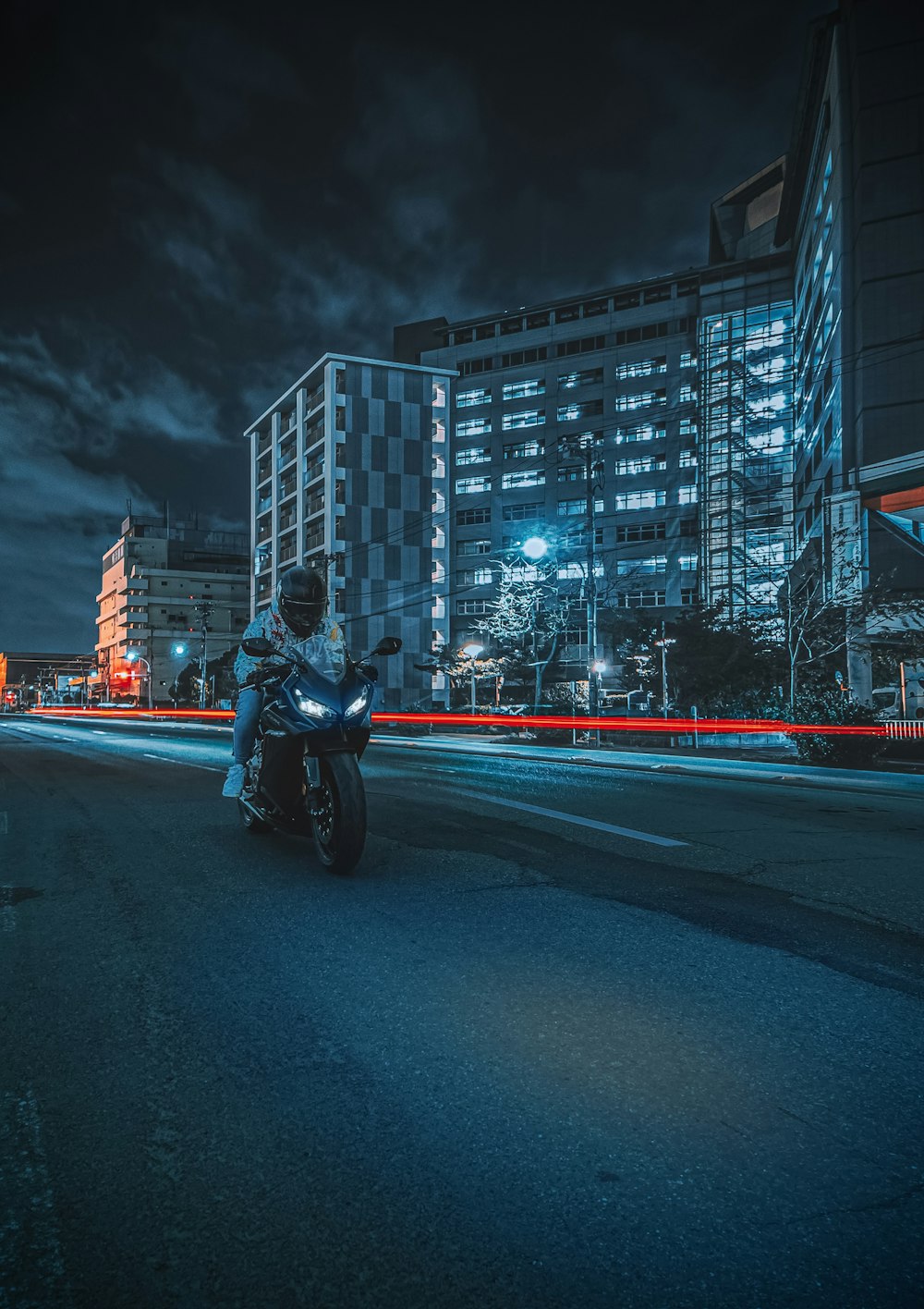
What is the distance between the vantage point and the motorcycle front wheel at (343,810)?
534cm

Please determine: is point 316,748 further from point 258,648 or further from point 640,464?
point 640,464

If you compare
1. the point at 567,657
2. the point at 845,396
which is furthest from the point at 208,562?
the point at 845,396

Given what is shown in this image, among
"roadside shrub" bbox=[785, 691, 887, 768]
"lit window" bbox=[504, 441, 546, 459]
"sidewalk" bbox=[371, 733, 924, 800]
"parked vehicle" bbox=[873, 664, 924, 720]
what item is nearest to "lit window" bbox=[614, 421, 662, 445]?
"lit window" bbox=[504, 441, 546, 459]

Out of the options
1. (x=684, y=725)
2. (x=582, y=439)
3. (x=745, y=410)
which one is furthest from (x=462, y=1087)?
(x=745, y=410)

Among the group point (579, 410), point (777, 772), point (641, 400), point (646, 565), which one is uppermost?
point (641, 400)

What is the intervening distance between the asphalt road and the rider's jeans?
3.48ft

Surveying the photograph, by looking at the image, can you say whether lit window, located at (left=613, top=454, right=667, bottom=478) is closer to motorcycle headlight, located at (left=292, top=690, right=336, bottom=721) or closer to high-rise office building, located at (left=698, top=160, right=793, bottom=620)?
high-rise office building, located at (left=698, top=160, right=793, bottom=620)

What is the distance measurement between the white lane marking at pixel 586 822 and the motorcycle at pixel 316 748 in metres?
2.74

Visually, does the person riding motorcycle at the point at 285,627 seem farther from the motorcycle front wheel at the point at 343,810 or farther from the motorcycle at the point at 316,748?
the motorcycle front wheel at the point at 343,810

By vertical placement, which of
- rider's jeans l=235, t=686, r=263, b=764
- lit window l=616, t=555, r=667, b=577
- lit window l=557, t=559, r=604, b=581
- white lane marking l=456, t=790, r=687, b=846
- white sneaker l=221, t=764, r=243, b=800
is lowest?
white lane marking l=456, t=790, r=687, b=846

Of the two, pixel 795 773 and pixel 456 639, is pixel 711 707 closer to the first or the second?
pixel 795 773

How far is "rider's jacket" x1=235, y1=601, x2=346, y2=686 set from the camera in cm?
575

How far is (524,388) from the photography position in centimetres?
7850

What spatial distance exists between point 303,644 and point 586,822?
11.7 feet
